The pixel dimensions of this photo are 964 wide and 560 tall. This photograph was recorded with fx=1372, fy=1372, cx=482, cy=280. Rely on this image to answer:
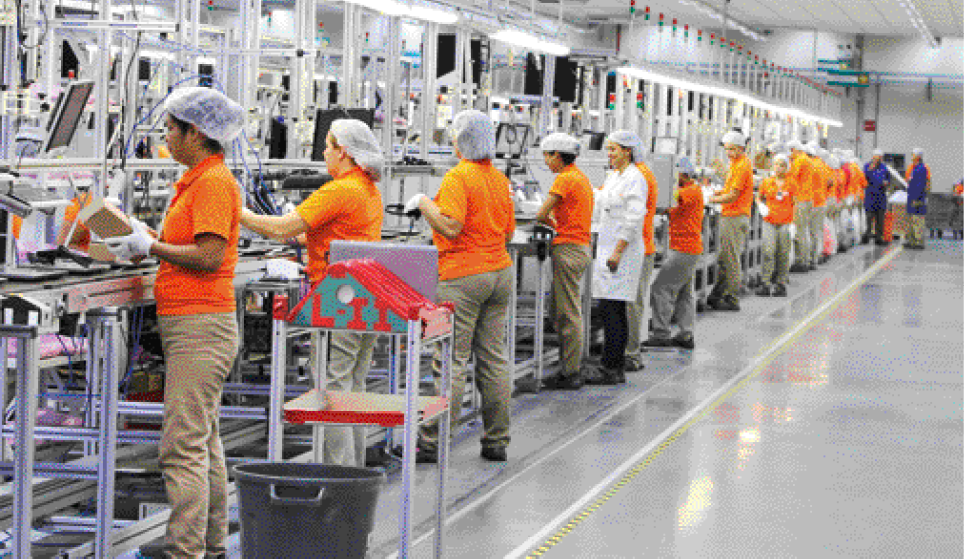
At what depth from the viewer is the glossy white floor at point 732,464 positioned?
16.9 ft

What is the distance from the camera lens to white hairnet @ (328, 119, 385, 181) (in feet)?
16.6

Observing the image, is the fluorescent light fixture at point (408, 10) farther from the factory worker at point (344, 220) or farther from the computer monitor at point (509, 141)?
the computer monitor at point (509, 141)

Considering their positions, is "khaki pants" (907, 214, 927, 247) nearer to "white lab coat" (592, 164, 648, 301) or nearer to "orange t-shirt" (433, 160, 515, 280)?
"white lab coat" (592, 164, 648, 301)

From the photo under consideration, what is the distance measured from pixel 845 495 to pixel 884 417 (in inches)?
84.0

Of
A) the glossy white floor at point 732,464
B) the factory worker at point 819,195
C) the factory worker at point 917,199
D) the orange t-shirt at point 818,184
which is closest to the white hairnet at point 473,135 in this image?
the glossy white floor at point 732,464

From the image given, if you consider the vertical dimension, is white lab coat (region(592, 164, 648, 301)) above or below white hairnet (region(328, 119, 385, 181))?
below

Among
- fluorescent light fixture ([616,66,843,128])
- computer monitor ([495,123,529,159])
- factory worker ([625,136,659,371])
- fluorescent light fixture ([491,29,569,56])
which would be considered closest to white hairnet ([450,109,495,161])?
fluorescent light fixture ([491,29,569,56])

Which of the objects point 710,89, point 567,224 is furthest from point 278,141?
point 710,89

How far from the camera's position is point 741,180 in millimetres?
12109

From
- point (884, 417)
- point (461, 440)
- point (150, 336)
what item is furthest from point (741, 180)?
point (150, 336)

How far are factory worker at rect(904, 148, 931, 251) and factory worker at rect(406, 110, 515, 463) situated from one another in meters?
17.2

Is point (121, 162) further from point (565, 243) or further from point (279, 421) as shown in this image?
point (565, 243)

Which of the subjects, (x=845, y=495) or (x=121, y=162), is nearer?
(x=121, y=162)

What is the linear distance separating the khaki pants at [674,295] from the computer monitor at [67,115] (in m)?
5.42
